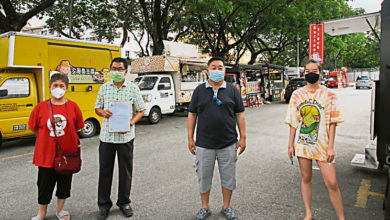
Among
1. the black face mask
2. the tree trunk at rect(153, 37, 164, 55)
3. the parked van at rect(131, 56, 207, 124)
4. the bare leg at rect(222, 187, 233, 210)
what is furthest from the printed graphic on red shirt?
the tree trunk at rect(153, 37, 164, 55)

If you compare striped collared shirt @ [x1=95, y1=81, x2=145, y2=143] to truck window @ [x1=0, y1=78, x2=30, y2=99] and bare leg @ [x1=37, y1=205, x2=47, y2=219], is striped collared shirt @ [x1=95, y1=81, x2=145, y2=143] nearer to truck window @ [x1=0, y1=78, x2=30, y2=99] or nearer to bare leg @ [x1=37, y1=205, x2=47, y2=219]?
bare leg @ [x1=37, y1=205, x2=47, y2=219]

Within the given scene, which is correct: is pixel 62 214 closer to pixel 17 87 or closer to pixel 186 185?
pixel 186 185

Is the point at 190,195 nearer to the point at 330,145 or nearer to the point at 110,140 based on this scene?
the point at 110,140

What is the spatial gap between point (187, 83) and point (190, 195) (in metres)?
9.84

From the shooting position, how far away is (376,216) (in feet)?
11.2

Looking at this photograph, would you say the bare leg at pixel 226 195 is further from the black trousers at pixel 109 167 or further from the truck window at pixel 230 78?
the truck window at pixel 230 78

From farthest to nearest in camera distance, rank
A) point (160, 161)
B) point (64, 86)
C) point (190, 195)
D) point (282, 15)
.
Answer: point (282, 15)
point (160, 161)
point (190, 195)
point (64, 86)

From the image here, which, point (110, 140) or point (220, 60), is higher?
point (220, 60)

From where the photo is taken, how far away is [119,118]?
338cm

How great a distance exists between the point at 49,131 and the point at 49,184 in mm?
605

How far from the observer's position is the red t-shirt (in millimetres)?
3162

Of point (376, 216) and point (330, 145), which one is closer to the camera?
point (330, 145)

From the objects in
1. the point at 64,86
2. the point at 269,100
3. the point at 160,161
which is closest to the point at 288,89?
the point at 269,100

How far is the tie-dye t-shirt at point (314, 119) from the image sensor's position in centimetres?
298
